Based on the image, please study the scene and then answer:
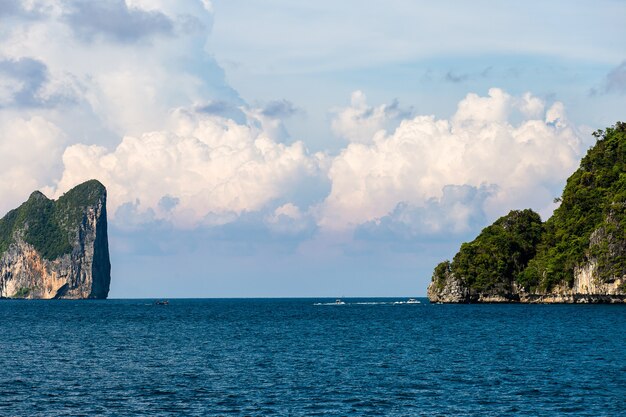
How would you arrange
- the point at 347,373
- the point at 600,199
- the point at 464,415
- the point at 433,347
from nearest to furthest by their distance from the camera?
the point at 464,415 → the point at 347,373 → the point at 433,347 → the point at 600,199

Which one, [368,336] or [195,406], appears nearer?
[195,406]

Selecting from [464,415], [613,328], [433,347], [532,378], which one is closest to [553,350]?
[433,347]

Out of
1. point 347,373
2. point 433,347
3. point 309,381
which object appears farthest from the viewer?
point 433,347

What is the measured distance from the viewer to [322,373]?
228ft

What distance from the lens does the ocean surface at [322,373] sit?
174ft

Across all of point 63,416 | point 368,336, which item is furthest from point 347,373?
point 368,336

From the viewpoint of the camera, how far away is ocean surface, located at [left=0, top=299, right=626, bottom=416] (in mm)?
52906

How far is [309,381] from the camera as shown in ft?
211

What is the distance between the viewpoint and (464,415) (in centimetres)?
4962

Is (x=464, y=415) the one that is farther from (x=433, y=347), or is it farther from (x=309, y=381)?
(x=433, y=347)

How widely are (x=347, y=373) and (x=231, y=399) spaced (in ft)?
50.4

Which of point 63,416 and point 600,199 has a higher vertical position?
point 600,199

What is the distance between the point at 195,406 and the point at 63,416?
8.05 meters

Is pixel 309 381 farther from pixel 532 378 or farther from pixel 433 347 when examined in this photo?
pixel 433 347
